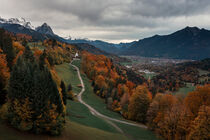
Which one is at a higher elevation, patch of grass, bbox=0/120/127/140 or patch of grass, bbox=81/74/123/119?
patch of grass, bbox=0/120/127/140

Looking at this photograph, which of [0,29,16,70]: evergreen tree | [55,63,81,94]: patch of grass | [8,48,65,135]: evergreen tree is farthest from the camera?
[55,63,81,94]: patch of grass

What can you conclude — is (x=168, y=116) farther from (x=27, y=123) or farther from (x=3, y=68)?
(x=3, y=68)

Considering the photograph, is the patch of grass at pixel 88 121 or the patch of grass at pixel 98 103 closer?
the patch of grass at pixel 88 121

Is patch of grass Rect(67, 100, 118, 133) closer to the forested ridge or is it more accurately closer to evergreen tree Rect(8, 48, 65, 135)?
the forested ridge

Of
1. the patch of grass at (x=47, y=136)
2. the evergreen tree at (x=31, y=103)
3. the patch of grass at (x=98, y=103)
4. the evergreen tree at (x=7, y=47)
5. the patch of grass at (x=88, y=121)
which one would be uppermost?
the evergreen tree at (x=7, y=47)

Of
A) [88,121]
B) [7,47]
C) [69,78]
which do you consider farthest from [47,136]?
[69,78]

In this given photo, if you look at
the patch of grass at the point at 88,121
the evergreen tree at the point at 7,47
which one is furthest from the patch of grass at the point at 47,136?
the evergreen tree at the point at 7,47

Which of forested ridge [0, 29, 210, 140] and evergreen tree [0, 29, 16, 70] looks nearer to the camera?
forested ridge [0, 29, 210, 140]

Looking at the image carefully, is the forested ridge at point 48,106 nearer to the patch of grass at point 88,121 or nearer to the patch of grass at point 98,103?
the patch of grass at point 88,121

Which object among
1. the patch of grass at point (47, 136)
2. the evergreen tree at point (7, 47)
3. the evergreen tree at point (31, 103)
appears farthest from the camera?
the evergreen tree at point (7, 47)

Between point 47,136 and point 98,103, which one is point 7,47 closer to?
point 47,136

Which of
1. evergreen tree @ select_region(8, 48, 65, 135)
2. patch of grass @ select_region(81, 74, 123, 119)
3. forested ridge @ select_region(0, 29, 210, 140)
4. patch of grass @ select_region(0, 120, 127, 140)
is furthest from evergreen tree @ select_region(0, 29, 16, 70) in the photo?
patch of grass @ select_region(0, 120, 127, 140)

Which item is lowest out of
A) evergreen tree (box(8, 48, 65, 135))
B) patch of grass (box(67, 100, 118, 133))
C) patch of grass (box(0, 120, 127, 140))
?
patch of grass (box(67, 100, 118, 133))
